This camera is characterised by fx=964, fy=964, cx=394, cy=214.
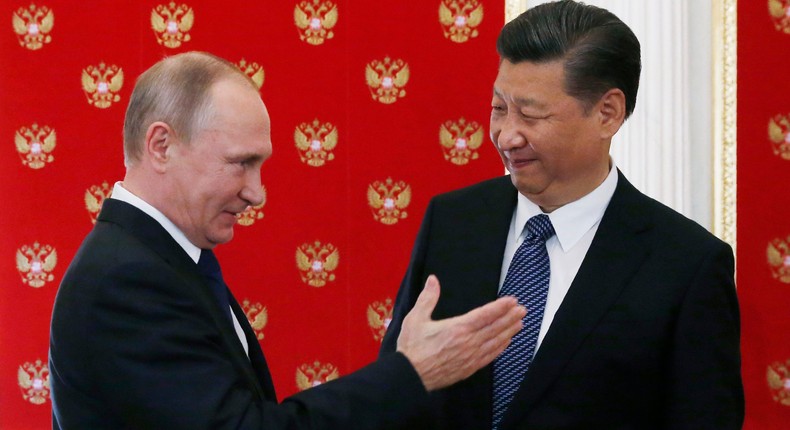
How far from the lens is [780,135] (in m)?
3.57

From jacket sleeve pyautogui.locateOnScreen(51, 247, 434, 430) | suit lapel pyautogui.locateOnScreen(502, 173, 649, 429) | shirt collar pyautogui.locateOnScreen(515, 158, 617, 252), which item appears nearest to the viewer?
jacket sleeve pyautogui.locateOnScreen(51, 247, 434, 430)

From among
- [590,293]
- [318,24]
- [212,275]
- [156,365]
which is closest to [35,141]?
[318,24]

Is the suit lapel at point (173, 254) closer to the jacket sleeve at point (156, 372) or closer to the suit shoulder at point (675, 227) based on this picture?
the jacket sleeve at point (156, 372)

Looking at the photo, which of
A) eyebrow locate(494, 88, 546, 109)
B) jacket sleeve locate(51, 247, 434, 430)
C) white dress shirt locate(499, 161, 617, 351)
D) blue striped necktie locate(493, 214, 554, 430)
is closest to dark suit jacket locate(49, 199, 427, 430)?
jacket sleeve locate(51, 247, 434, 430)

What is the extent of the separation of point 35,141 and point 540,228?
8.71ft

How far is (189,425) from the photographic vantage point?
50.6 inches

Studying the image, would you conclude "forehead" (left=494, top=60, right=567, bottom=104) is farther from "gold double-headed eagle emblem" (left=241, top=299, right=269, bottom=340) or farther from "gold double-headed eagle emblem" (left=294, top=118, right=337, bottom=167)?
"gold double-headed eagle emblem" (left=241, top=299, right=269, bottom=340)

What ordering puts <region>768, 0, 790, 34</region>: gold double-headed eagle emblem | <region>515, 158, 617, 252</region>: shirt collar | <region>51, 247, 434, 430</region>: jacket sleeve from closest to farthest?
1. <region>51, 247, 434, 430</region>: jacket sleeve
2. <region>515, 158, 617, 252</region>: shirt collar
3. <region>768, 0, 790, 34</region>: gold double-headed eagle emblem

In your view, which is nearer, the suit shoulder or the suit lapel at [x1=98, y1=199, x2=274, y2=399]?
the suit lapel at [x1=98, y1=199, x2=274, y2=399]

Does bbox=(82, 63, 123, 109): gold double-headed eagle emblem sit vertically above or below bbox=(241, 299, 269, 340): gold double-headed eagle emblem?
above

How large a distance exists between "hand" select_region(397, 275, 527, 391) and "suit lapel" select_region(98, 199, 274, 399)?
25 cm

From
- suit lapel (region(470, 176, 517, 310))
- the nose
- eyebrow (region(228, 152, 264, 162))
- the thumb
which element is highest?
eyebrow (region(228, 152, 264, 162))

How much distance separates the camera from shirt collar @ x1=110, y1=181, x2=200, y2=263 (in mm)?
1430

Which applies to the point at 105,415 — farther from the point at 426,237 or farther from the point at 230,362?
the point at 426,237
